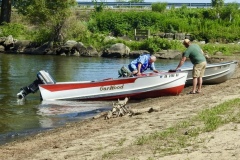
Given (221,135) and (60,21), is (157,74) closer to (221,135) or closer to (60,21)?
(221,135)

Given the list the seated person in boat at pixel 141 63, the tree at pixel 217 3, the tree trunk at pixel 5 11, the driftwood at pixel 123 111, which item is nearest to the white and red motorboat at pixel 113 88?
the seated person in boat at pixel 141 63

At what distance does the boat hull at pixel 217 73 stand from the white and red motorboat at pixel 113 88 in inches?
80.5

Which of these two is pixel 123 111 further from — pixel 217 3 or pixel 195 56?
pixel 217 3

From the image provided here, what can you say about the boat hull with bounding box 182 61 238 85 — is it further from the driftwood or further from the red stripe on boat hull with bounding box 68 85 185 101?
the driftwood

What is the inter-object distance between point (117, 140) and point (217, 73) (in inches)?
470

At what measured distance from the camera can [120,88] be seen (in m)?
20.9

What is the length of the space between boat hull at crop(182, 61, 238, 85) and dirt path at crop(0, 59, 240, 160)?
6.31 metres

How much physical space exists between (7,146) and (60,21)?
125 ft

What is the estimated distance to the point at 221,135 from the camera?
10570mm

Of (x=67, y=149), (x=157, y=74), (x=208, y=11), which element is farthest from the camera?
(x=208, y=11)

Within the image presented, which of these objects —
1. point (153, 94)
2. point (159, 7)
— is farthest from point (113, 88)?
point (159, 7)

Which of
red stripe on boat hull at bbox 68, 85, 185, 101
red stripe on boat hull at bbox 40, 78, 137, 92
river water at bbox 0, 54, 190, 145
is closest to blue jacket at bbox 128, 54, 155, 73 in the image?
red stripe on boat hull at bbox 40, 78, 137, 92

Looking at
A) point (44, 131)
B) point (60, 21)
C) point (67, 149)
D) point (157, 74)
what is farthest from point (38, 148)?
point (60, 21)

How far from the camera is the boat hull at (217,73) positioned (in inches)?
880
